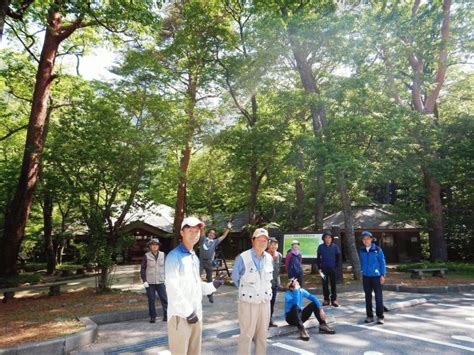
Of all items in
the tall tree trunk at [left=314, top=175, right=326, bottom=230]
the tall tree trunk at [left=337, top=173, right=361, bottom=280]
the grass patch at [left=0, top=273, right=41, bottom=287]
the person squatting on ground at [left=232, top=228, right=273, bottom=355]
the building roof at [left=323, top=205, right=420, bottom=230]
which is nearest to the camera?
the person squatting on ground at [left=232, top=228, right=273, bottom=355]

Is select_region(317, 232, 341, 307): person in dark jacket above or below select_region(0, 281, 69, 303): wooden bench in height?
above

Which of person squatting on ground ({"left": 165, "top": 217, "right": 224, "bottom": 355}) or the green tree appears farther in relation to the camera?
the green tree

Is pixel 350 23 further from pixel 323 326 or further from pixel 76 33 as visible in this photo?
pixel 76 33

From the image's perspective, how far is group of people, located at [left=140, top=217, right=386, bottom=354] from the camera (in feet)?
11.2

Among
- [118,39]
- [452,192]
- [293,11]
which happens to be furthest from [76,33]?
[452,192]

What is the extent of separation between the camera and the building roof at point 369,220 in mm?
23500

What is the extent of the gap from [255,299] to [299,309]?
7.35 feet

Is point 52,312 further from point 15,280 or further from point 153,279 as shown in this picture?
point 15,280

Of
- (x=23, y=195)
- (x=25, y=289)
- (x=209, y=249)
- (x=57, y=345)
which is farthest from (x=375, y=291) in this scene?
(x=23, y=195)

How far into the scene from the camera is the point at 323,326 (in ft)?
21.4

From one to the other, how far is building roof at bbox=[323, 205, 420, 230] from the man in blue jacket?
51.2 ft

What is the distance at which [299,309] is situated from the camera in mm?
6402

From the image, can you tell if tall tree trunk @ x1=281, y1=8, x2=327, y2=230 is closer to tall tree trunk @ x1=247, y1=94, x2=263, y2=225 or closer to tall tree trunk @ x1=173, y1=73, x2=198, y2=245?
tall tree trunk @ x1=247, y1=94, x2=263, y2=225

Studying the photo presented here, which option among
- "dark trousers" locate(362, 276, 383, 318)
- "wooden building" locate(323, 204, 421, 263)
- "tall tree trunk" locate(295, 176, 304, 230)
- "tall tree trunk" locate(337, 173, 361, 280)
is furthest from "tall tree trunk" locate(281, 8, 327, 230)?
"wooden building" locate(323, 204, 421, 263)
